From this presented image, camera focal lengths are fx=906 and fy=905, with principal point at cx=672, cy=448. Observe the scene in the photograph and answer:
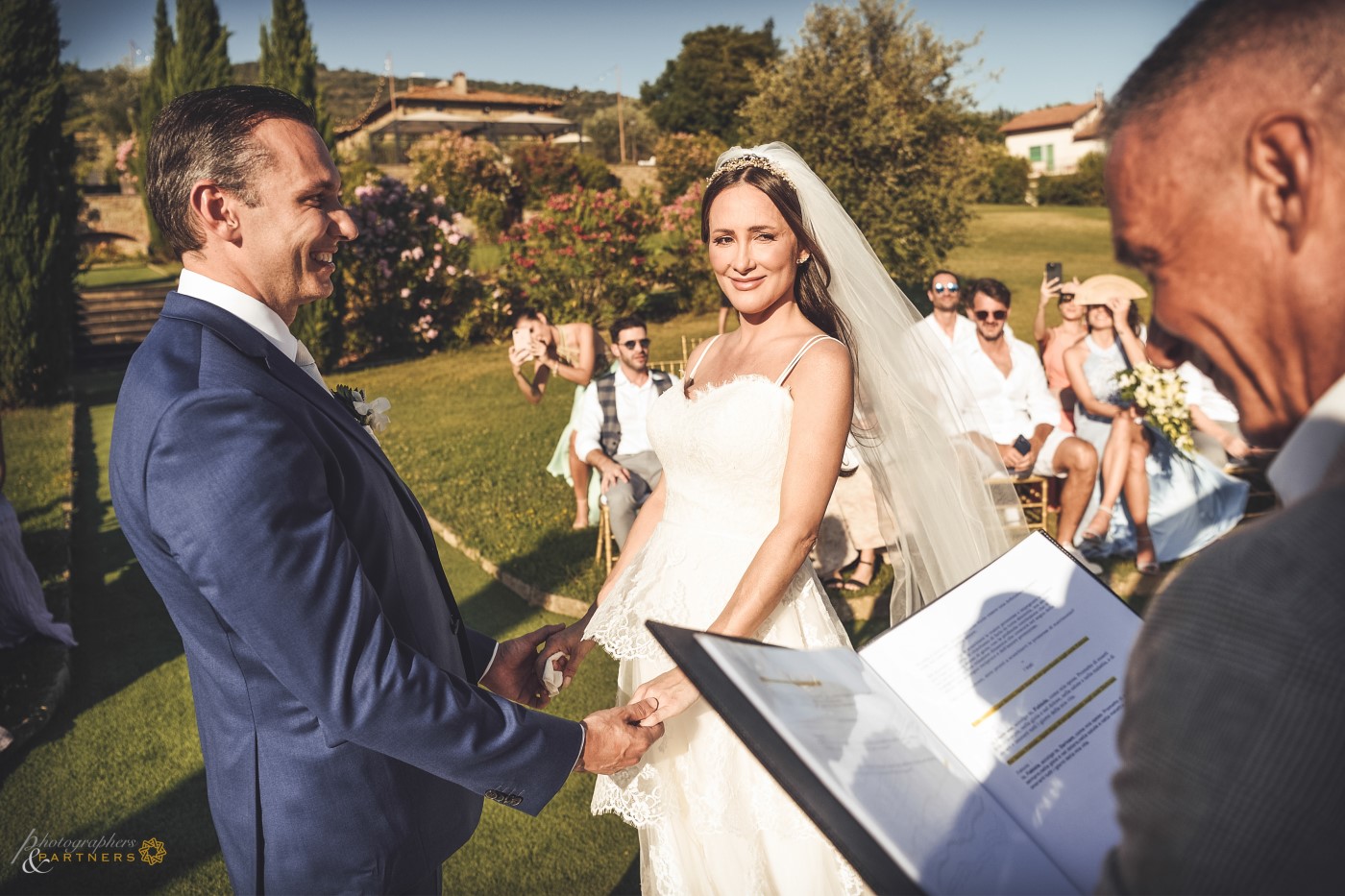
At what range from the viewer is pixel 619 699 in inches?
126

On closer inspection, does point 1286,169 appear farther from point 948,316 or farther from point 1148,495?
point 948,316

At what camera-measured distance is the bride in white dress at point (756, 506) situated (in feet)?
8.76

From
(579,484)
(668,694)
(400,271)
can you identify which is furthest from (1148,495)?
(400,271)

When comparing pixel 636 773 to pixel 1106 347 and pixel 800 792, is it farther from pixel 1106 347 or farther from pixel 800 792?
pixel 1106 347

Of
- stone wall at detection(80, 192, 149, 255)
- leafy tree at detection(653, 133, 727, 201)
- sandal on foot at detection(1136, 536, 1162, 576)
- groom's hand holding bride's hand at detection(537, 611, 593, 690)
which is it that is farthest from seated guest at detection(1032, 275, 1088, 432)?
stone wall at detection(80, 192, 149, 255)

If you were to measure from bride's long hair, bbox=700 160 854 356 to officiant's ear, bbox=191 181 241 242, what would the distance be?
1.55m

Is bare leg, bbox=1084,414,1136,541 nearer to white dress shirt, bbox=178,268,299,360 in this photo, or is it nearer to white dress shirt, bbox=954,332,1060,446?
white dress shirt, bbox=954,332,1060,446

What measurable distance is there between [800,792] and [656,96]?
64.6 metres

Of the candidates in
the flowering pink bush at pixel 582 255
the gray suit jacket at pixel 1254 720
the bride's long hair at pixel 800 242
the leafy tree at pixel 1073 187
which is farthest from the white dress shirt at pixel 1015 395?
the leafy tree at pixel 1073 187

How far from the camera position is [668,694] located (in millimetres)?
2461

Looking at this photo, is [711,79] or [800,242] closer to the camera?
[800,242]

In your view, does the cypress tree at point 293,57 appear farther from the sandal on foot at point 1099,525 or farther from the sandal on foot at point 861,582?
the sandal on foot at point 1099,525

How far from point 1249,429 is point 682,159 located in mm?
37811

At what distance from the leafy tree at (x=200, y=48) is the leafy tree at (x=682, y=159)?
19.9 metres
